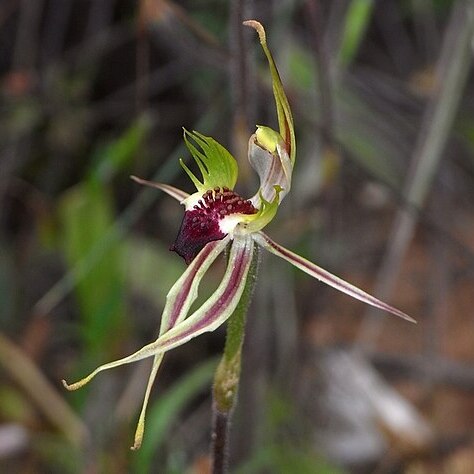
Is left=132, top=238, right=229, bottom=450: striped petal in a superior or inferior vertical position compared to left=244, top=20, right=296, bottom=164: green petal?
inferior

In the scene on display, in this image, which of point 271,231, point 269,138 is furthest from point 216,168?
point 271,231

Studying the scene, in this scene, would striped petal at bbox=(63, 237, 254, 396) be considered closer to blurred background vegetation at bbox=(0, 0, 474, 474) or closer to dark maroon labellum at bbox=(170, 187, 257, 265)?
dark maroon labellum at bbox=(170, 187, 257, 265)

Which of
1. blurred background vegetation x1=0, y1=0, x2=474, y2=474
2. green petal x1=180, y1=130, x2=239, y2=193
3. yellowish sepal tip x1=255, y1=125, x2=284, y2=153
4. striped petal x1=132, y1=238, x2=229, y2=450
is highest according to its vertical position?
yellowish sepal tip x1=255, y1=125, x2=284, y2=153

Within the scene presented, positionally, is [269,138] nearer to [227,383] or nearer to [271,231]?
[227,383]

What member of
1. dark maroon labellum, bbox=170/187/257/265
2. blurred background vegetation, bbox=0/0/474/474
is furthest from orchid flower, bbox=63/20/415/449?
blurred background vegetation, bbox=0/0/474/474

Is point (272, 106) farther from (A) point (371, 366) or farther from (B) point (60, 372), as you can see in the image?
(B) point (60, 372)

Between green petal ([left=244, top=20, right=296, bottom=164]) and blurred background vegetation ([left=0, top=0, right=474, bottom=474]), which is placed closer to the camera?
green petal ([left=244, top=20, right=296, bottom=164])
